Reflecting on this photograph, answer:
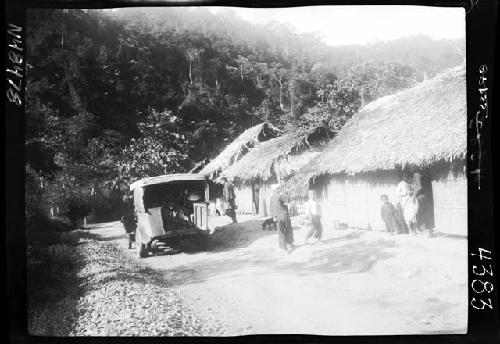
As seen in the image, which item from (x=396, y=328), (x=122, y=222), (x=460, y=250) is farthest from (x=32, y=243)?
(x=460, y=250)

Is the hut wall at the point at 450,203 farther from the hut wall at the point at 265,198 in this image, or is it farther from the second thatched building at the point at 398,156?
the hut wall at the point at 265,198

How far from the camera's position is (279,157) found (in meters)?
3.42

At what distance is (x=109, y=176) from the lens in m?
3.36

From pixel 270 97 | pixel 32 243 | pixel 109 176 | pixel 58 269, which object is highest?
pixel 270 97

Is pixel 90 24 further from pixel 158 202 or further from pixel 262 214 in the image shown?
pixel 262 214

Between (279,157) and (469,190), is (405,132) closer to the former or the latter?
(469,190)

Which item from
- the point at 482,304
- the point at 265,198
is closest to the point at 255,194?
the point at 265,198

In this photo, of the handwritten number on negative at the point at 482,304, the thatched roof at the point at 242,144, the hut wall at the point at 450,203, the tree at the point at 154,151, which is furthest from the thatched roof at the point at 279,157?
the handwritten number on negative at the point at 482,304

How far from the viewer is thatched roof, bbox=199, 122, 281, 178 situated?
3439 mm

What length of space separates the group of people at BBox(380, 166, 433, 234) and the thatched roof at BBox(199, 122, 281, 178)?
107cm

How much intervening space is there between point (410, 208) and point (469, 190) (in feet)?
1.44

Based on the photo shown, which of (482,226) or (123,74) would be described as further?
(123,74)

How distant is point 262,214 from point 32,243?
5.75ft

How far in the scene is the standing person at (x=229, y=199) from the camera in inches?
137
